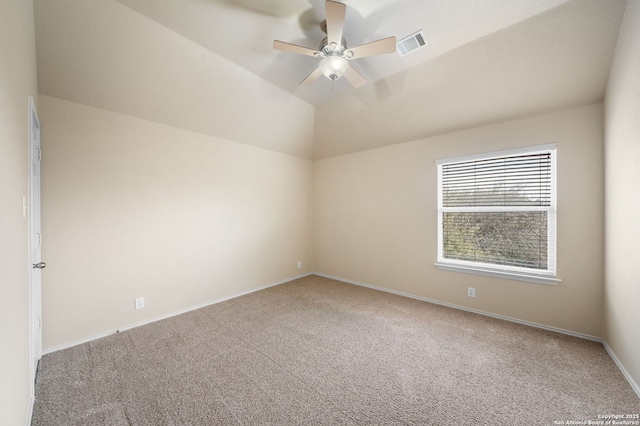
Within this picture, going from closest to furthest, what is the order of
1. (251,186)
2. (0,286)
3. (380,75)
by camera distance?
(0,286), (380,75), (251,186)

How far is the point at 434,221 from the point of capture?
11.7 feet

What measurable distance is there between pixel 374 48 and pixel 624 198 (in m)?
2.38

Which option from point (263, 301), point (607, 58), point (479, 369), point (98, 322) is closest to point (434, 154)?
point (607, 58)

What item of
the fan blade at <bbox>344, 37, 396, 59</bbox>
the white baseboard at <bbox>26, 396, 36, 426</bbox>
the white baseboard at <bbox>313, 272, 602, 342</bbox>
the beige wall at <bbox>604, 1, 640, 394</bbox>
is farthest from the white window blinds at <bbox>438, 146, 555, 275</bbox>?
the white baseboard at <bbox>26, 396, 36, 426</bbox>

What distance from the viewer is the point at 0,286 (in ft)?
3.19

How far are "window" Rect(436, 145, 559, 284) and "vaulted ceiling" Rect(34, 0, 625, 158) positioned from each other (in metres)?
0.58

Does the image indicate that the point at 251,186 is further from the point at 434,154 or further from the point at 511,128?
the point at 511,128

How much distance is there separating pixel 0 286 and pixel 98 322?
212cm

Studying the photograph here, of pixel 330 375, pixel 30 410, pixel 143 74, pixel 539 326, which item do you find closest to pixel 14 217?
pixel 30 410

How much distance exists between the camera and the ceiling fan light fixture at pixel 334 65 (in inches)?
84.0

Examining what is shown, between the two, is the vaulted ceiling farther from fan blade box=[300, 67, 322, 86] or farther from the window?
the window

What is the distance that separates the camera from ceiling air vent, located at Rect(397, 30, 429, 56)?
7.37 feet

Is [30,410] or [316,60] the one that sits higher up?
[316,60]

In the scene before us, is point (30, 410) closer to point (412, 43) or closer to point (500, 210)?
point (412, 43)
